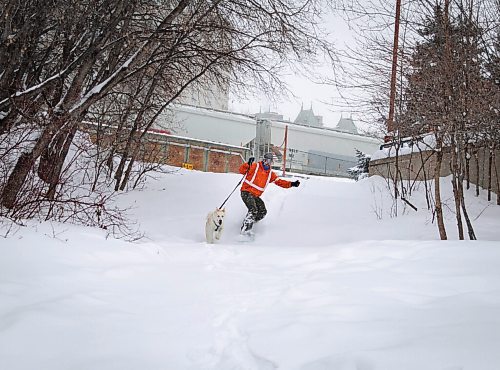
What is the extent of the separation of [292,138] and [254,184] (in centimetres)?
1881

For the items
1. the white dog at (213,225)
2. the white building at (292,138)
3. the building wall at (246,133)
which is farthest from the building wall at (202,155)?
the white dog at (213,225)

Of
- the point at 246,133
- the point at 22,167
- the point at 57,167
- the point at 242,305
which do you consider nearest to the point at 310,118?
the point at 246,133

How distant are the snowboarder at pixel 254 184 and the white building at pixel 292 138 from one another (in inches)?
538

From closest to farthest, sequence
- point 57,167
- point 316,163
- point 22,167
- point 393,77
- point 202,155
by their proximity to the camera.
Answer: point 22,167 < point 57,167 < point 393,77 < point 202,155 < point 316,163

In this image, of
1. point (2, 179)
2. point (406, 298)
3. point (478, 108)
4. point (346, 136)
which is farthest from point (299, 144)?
point (406, 298)

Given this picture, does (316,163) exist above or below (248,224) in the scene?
above

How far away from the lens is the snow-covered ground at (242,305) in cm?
226

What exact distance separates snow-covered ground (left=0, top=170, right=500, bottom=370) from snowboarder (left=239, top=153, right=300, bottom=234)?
228cm

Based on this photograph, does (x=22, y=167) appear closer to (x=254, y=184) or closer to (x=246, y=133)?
(x=254, y=184)

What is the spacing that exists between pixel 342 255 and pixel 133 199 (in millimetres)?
7099

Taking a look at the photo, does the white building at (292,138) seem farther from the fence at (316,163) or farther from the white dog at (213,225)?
the white dog at (213,225)

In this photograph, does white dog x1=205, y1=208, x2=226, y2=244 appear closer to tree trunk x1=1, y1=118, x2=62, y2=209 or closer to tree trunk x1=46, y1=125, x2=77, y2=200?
tree trunk x1=46, y1=125, x2=77, y2=200

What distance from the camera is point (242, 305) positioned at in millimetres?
3559

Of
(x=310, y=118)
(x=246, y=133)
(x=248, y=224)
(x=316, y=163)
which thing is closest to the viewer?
(x=248, y=224)
